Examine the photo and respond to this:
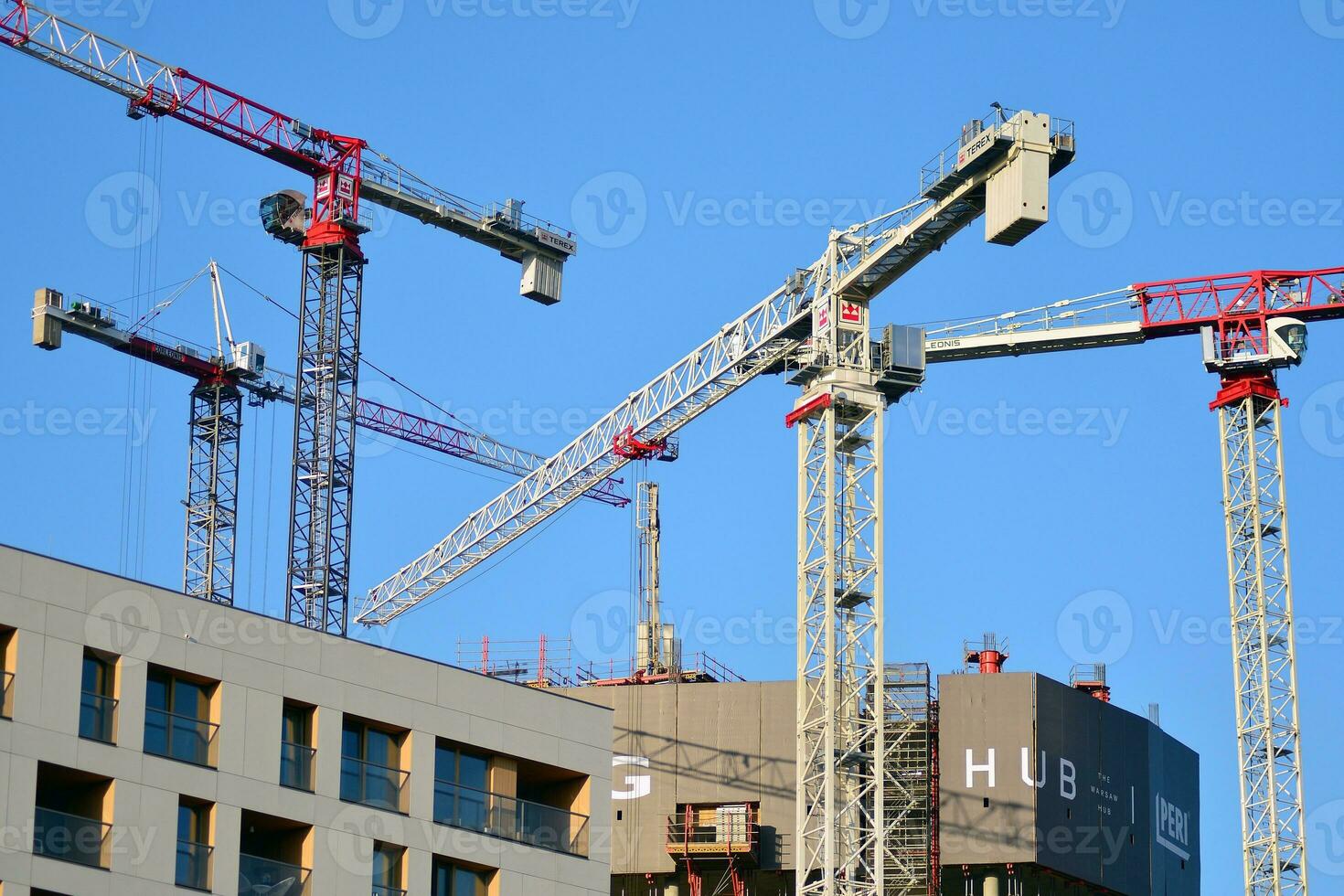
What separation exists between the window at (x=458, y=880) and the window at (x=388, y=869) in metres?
1.04

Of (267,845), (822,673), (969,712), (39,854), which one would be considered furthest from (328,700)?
(969,712)

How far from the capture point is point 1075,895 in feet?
328

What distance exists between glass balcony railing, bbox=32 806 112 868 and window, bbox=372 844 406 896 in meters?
6.45

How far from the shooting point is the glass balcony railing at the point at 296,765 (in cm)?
5159

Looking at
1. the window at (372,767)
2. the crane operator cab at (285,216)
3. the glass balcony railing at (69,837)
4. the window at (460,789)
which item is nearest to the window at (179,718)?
the glass balcony railing at (69,837)

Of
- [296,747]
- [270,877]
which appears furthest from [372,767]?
[270,877]

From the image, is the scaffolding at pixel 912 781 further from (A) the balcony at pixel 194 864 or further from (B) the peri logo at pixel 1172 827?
(A) the balcony at pixel 194 864

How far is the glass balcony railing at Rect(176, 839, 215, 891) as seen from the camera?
4925cm

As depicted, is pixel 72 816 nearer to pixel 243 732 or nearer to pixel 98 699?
pixel 98 699

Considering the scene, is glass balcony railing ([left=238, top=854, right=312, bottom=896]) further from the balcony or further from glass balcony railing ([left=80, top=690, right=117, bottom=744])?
glass balcony railing ([left=80, top=690, right=117, bottom=744])

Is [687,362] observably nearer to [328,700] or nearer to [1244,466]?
[1244,466]

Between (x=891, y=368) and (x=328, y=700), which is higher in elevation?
(x=891, y=368)

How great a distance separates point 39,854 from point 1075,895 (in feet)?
200

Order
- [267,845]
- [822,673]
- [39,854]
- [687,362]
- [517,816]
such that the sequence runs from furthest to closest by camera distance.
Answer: [687,362] < [822,673] < [517,816] < [267,845] < [39,854]
